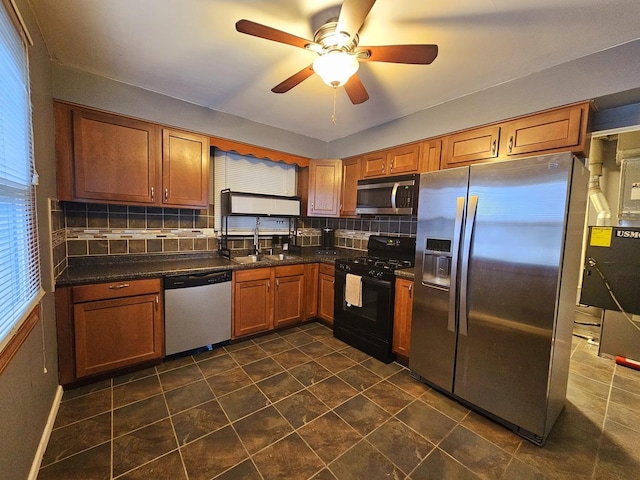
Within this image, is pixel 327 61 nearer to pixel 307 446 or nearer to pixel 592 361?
pixel 307 446

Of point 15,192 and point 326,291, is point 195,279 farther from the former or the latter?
point 326,291

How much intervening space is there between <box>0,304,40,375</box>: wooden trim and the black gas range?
92.6 inches

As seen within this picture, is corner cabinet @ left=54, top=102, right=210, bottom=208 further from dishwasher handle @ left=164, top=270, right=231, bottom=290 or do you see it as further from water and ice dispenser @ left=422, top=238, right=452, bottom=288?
water and ice dispenser @ left=422, top=238, right=452, bottom=288

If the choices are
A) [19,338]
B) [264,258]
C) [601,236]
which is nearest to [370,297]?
[264,258]

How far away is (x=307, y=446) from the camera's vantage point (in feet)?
5.21

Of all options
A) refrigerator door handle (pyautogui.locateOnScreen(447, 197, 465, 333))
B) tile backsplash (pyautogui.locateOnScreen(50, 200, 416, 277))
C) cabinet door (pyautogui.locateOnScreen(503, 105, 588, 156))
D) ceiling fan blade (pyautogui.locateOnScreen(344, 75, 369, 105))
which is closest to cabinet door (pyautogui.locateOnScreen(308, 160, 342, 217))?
tile backsplash (pyautogui.locateOnScreen(50, 200, 416, 277))

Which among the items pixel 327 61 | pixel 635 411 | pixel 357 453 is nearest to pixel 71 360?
pixel 357 453

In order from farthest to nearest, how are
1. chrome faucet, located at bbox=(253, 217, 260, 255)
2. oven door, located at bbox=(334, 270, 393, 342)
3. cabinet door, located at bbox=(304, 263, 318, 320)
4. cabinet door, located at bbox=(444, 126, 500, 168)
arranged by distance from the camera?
chrome faucet, located at bbox=(253, 217, 260, 255) < cabinet door, located at bbox=(304, 263, 318, 320) < oven door, located at bbox=(334, 270, 393, 342) < cabinet door, located at bbox=(444, 126, 500, 168)

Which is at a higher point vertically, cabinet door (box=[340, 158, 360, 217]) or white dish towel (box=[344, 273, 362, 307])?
cabinet door (box=[340, 158, 360, 217])

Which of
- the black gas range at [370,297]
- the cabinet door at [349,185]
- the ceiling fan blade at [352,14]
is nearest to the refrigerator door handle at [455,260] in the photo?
the black gas range at [370,297]

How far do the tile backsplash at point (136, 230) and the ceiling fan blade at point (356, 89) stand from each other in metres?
1.78

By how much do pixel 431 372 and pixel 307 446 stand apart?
1159 millimetres

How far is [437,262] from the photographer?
83.3 inches

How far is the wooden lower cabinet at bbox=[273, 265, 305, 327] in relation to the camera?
3082 millimetres
